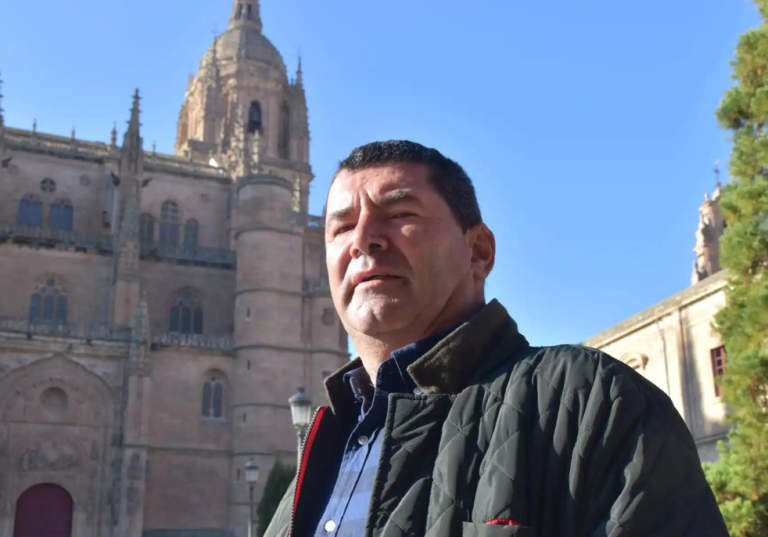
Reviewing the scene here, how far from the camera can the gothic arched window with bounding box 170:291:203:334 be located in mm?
36688

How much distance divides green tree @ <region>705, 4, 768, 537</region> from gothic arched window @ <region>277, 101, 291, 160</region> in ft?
123

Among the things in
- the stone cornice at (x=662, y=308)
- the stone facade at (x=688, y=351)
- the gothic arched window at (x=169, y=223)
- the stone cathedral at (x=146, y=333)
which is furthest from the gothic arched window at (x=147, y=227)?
the stone facade at (x=688, y=351)

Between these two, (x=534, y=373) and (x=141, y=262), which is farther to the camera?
(x=141, y=262)

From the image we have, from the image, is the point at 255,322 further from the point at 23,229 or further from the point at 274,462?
the point at 23,229

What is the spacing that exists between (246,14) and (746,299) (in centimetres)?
4781

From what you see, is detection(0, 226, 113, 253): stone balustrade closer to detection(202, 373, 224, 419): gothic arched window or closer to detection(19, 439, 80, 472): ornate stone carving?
detection(202, 373, 224, 419): gothic arched window

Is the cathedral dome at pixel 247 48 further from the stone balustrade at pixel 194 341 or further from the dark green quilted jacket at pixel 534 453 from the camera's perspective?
the dark green quilted jacket at pixel 534 453

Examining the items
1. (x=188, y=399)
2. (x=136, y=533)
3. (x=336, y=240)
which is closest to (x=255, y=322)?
(x=188, y=399)

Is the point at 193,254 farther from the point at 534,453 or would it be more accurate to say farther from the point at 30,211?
the point at 534,453

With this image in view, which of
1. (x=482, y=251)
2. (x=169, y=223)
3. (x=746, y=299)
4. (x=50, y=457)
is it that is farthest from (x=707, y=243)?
(x=482, y=251)

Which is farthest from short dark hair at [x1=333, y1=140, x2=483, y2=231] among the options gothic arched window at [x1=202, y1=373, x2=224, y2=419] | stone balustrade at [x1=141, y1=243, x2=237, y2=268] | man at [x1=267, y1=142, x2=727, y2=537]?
stone balustrade at [x1=141, y1=243, x2=237, y2=268]

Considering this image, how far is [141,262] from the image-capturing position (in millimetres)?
36906

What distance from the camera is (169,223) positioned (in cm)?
3956

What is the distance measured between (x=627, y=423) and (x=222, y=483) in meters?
33.2
